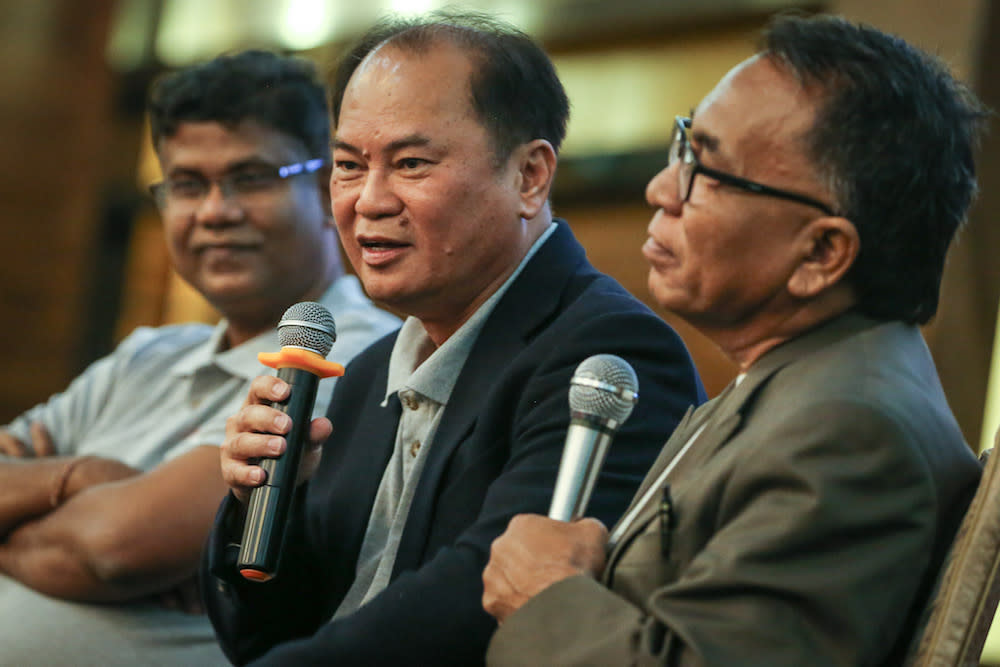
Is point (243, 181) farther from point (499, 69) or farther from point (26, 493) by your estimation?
point (499, 69)

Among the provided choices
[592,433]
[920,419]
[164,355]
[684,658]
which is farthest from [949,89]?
[164,355]

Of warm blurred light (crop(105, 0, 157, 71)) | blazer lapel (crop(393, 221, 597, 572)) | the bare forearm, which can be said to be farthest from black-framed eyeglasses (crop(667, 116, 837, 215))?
warm blurred light (crop(105, 0, 157, 71))

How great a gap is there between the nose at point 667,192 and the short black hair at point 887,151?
0.69 ft

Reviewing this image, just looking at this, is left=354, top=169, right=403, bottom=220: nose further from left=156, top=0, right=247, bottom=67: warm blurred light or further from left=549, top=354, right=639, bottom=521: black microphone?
left=156, top=0, right=247, bottom=67: warm blurred light

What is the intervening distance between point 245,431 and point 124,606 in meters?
1.09

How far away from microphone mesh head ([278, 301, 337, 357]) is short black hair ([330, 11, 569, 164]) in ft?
1.72

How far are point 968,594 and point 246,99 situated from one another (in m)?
2.44

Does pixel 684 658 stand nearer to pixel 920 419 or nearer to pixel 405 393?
pixel 920 419

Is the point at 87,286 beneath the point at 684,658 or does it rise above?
beneath

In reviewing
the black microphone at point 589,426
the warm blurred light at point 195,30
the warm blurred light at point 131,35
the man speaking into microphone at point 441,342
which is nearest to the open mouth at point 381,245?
the man speaking into microphone at point 441,342

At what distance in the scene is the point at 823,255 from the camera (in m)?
1.67

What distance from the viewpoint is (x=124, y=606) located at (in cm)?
286

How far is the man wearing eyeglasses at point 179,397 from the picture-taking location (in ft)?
9.00

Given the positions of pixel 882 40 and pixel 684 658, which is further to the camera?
pixel 882 40
